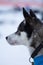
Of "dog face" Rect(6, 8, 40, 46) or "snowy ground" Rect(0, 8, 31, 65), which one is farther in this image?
"snowy ground" Rect(0, 8, 31, 65)

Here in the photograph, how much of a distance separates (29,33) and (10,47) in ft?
0.92

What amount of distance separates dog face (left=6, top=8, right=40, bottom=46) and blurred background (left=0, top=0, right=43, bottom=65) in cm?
9

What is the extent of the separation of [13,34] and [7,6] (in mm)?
253

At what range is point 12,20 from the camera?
2.17 meters

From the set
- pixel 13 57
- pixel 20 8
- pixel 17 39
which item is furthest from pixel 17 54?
pixel 20 8

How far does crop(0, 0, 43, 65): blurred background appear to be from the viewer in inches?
84.9

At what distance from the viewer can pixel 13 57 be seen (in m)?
2.21

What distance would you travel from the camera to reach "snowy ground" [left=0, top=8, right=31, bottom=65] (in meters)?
2.17

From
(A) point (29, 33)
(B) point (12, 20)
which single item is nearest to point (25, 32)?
(A) point (29, 33)

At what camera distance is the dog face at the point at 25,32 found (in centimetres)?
192

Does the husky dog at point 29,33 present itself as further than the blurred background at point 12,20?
No

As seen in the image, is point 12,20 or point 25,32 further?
point 12,20

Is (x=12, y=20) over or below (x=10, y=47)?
over

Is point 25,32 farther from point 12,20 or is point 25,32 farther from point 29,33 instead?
point 12,20
